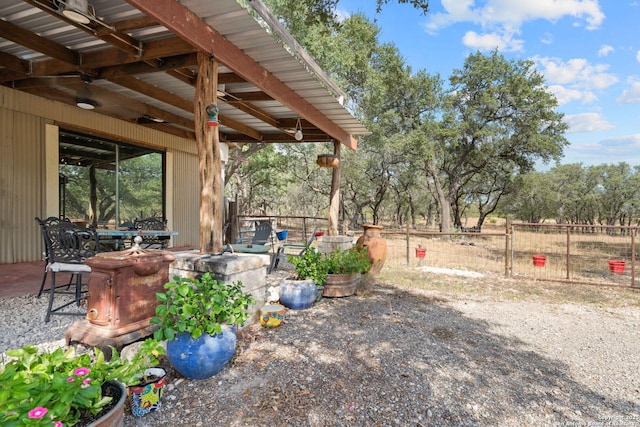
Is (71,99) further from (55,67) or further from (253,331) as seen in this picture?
(253,331)

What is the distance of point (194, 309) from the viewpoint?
6.52 feet

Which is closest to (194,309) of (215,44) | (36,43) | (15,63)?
(215,44)

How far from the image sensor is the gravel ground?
183 cm

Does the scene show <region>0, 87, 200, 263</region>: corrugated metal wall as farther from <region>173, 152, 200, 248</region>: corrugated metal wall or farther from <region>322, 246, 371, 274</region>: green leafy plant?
<region>322, 246, 371, 274</region>: green leafy plant

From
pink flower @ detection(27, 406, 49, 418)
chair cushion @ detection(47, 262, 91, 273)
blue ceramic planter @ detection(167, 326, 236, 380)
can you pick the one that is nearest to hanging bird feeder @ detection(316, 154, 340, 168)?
chair cushion @ detection(47, 262, 91, 273)

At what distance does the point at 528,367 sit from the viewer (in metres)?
2.52

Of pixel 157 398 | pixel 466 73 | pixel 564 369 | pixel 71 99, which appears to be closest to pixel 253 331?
pixel 157 398

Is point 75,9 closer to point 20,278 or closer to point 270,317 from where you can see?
point 270,317

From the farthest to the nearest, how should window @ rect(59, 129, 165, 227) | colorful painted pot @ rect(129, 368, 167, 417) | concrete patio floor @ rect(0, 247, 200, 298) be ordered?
1. window @ rect(59, 129, 165, 227)
2. concrete patio floor @ rect(0, 247, 200, 298)
3. colorful painted pot @ rect(129, 368, 167, 417)

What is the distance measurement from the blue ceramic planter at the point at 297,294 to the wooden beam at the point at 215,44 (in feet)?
7.15

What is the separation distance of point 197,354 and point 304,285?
1.74m

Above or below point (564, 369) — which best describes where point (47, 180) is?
above

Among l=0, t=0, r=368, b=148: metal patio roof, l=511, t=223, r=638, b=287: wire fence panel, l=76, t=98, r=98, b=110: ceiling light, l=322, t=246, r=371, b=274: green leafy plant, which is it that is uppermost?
l=0, t=0, r=368, b=148: metal patio roof

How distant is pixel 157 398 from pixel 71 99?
200 inches
